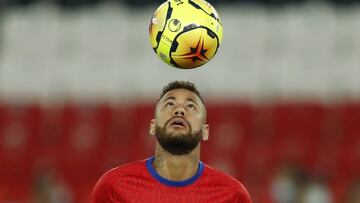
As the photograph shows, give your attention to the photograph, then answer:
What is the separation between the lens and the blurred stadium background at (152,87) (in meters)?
15.3

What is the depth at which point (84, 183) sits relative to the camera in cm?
1538

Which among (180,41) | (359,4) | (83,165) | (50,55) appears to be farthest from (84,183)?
(180,41)

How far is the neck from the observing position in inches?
267

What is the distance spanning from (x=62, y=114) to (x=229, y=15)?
2526 millimetres

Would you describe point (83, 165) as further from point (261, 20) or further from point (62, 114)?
point (261, 20)

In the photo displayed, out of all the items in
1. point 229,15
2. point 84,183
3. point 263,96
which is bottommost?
point 84,183

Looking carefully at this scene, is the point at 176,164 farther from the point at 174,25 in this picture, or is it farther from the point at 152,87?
the point at 152,87

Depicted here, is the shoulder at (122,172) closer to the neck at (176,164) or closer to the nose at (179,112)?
the neck at (176,164)

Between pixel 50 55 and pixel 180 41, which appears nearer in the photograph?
pixel 180 41

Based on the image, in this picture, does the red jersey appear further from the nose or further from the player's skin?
the nose

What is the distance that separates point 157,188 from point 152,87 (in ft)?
28.7

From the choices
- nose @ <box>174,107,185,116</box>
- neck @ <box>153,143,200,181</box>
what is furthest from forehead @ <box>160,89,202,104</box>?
neck @ <box>153,143,200,181</box>

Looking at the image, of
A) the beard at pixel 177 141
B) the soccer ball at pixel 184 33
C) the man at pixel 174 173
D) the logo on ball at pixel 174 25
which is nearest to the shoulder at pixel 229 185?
the man at pixel 174 173

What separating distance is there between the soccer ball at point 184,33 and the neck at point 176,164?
557mm
